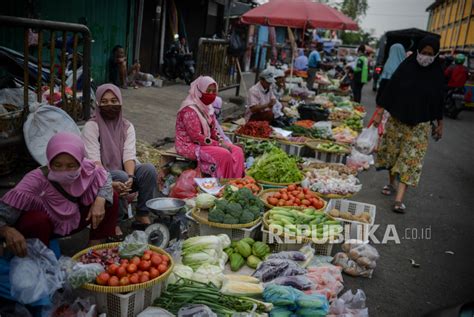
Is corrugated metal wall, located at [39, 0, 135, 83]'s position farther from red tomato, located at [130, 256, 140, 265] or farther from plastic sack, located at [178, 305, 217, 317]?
plastic sack, located at [178, 305, 217, 317]

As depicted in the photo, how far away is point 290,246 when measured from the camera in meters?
3.93

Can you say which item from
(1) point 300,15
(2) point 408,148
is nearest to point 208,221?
(2) point 408,148

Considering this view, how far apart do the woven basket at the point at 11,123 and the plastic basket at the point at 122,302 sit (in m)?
2.03

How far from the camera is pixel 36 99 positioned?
4.47m

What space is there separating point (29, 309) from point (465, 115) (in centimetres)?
1753

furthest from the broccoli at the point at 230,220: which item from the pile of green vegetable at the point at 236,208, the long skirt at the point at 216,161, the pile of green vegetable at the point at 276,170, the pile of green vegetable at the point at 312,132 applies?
the pile of green vegetable at the point at 312,132

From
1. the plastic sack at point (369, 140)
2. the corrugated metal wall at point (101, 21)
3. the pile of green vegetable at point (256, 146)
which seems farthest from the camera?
the corrugated metal wall at point (101, 21)

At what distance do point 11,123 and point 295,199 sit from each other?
2.87 m

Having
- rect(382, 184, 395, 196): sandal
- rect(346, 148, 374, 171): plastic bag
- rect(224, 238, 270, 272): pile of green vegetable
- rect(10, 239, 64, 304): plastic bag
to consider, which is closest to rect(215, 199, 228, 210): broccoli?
rect(224, 238, 270, 272): pile of green vegetable

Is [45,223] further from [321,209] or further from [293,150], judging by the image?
[293,150]

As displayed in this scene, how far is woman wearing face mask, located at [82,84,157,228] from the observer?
3.92 m

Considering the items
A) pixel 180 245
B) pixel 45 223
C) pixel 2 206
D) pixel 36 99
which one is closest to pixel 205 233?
pixel 180 245

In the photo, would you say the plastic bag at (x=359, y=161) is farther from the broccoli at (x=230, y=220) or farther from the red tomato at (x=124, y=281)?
the red tomato at (x=124, y=281)

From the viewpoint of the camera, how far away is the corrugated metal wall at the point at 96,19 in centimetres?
757
